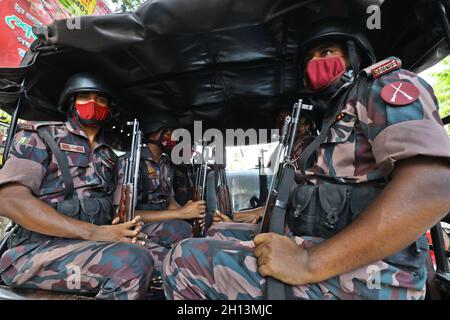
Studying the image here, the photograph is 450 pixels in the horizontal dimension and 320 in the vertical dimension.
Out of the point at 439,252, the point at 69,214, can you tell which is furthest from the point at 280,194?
the point at 69,214

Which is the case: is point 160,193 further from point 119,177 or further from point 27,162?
point 27,162

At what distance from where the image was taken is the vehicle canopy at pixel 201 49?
1463 millimetres

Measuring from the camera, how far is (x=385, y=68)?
116 cm

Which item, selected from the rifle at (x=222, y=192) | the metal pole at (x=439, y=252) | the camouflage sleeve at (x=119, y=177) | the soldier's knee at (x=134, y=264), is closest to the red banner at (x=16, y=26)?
the camouflage sleeve at (x=119, y=177)

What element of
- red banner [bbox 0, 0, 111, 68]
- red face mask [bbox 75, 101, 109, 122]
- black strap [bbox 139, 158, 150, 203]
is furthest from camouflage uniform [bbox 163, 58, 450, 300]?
red banner [bbox 0, 0, 111, 68]

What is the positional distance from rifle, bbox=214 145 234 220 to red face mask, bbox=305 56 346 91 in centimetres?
189

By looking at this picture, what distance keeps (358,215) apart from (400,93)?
20.9 inches

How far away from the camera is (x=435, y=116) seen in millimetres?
995

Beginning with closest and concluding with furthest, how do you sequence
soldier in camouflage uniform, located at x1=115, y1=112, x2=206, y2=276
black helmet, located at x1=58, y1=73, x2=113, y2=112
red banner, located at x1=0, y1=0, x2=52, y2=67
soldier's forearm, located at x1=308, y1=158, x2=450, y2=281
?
soldier's forearm, located at x1=308, y1=158, x2=450, y2=281 < black helmet, located at x1=58, y1=73, x2=113, y2=112 < soldier in camouflage uniform, located at x1=115, y1=112, x2=206, y2=276 < red banner, located at x1=0, y1=0, x2=52, y2=67

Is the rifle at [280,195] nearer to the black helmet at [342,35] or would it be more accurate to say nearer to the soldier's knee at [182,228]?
the black helmet at [342,35]

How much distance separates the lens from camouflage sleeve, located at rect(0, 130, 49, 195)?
167 centimetres

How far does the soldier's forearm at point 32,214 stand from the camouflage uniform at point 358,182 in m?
0.90

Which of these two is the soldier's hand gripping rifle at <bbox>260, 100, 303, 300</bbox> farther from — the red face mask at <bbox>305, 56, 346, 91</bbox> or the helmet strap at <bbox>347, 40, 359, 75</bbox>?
the helmet strap at <bbox>347, 40, 359, 75</bbox>
